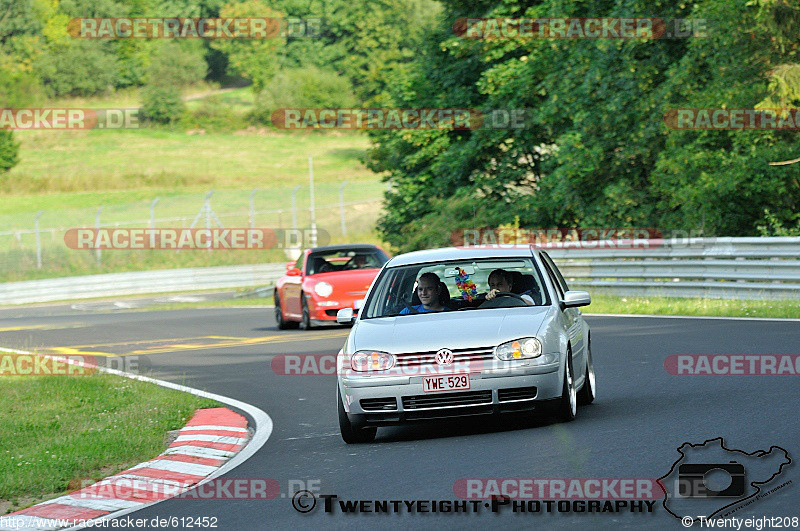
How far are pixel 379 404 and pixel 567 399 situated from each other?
4.63 ft

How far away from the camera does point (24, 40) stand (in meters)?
126

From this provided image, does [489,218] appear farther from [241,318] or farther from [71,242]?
[71,242]

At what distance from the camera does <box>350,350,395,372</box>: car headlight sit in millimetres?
9602

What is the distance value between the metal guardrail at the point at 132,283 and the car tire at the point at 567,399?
1639 inches

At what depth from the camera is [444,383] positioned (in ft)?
31.0

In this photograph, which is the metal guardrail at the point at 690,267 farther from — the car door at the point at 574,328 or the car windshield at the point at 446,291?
the car windshield at the point at 446,291

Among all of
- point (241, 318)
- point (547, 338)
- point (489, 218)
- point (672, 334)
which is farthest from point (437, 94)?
point (547, 338)

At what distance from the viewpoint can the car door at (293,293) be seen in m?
23.5

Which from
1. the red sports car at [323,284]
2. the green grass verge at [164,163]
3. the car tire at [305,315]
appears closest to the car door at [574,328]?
the red sports car at [323,284]
